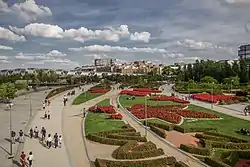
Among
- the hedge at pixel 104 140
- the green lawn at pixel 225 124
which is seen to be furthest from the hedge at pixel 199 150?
the green lawn at pixel 225 124

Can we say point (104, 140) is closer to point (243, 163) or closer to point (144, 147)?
point (144, 147)

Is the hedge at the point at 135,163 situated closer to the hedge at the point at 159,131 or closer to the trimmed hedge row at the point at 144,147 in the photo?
the trimmed hedge row at the point at 144,147

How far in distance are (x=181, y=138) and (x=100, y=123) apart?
1120 cm

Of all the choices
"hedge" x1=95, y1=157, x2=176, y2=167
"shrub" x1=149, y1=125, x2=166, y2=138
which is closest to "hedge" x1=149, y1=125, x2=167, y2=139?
"shrub" x1=149, y1=125, x2=166, y2=138

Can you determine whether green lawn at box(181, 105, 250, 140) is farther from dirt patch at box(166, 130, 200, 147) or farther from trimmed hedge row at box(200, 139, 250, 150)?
trimmed hedge row at box(200, 139, 250, 150)

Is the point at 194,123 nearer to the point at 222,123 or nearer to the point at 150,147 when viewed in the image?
the point at 222,123

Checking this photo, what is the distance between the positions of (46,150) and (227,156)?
44.8ft

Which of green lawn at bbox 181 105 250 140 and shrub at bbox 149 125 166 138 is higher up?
shrub at bbox 149 125 166 138

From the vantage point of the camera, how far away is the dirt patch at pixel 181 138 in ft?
86.0

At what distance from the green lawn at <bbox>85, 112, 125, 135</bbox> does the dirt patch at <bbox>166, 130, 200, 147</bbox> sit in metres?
5.90

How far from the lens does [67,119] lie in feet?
134

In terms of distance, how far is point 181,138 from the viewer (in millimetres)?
28031

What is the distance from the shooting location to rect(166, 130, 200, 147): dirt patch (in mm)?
26219

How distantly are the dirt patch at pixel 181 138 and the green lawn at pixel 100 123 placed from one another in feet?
19.4
